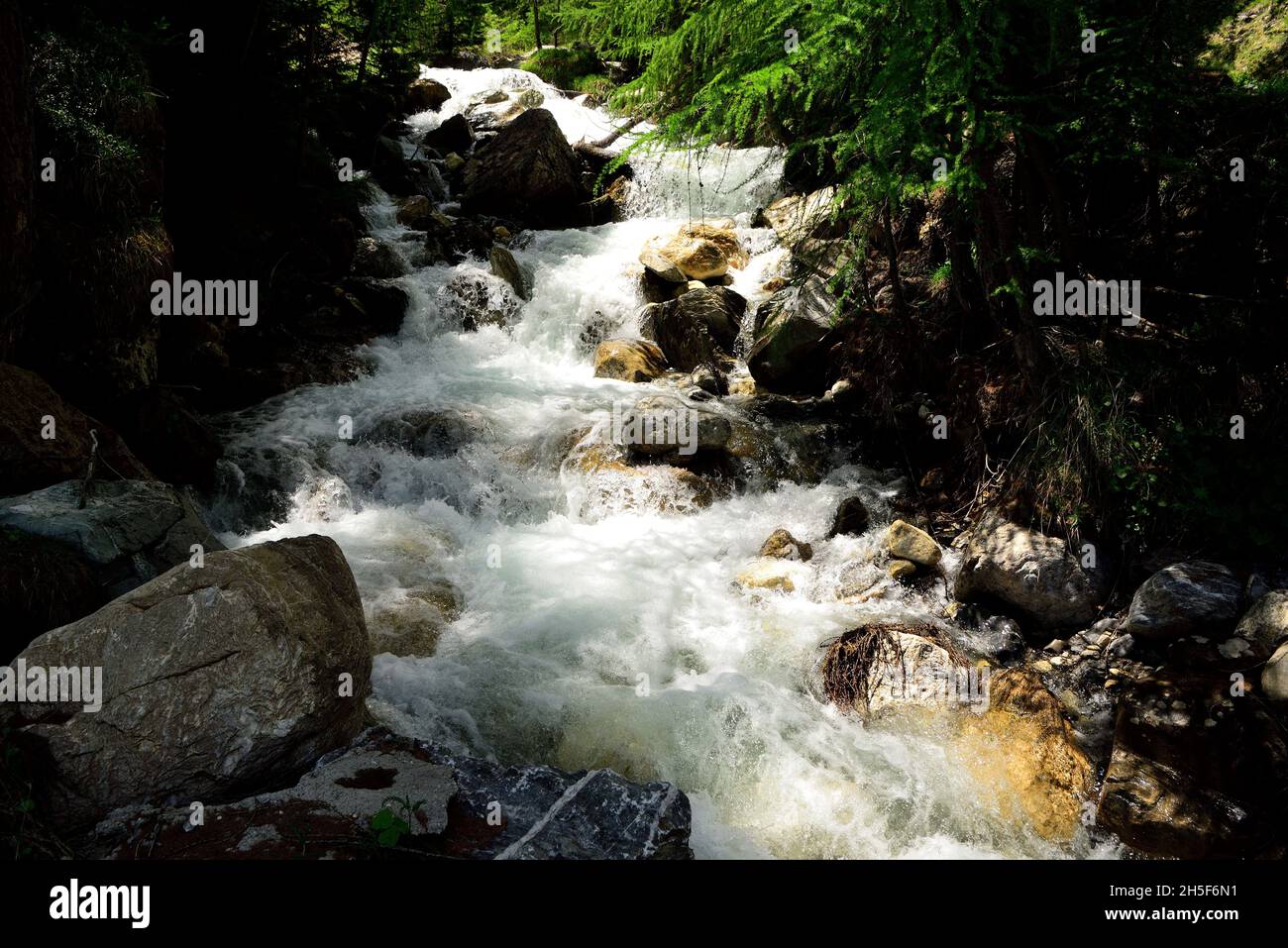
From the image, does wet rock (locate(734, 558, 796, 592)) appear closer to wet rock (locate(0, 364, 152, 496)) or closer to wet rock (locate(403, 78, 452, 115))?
wet rock (locate(0, 364, 152, 496))

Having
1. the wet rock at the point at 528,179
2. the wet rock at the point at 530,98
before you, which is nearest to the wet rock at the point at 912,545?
the wet rock at the point at 528,179

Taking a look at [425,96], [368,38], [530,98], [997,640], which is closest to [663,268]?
[368,38]

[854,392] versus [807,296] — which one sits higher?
[807,296]

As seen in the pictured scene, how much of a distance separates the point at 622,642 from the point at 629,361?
607 centimetres

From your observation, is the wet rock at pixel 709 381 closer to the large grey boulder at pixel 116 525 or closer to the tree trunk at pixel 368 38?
the large grey boulder at pixel 116 525

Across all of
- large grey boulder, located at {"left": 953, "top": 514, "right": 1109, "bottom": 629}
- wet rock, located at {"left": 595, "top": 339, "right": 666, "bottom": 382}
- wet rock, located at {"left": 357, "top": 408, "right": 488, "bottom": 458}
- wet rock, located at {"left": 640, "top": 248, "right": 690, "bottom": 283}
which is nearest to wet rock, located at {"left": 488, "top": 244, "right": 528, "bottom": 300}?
wet rock, located at {"left": 640, "top": 248, "right": 690, "bottom": 283}

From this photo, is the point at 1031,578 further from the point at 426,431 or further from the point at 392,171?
the point at 392,171

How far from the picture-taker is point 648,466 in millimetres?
8508

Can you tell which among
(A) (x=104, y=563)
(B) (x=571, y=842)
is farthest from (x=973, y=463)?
(A) (x=104, y=563)

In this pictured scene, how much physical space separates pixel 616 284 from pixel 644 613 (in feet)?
27.1

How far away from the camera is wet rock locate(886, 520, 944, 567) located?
6.57 metres

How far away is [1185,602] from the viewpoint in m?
5.07

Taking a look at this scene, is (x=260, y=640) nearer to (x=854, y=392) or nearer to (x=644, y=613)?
(x=644, y=613)

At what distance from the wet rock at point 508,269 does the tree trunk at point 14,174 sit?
25.2ft
